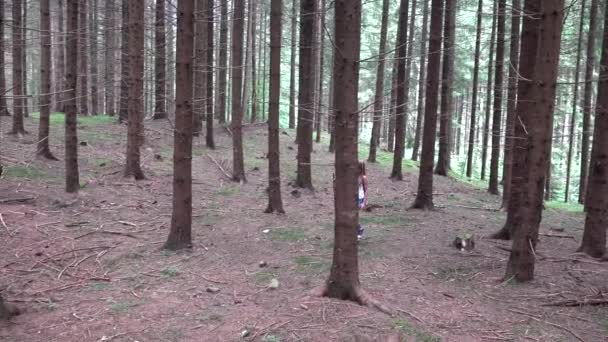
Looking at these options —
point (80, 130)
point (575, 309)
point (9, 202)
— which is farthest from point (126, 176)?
point (575, 309)

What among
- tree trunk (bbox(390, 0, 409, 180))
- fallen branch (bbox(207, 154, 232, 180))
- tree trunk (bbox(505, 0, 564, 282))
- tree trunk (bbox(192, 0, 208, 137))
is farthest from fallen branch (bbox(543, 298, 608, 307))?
fallen branch (bbox(207, 154, 232, 180))

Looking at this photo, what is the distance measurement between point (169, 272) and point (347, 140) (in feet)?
11.5

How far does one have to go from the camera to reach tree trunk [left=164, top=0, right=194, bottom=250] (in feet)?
22.9

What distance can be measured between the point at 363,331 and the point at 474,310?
1.66 metres

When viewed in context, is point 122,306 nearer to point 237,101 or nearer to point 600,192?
point 600,192

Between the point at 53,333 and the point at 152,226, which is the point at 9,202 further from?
the point at 53,333

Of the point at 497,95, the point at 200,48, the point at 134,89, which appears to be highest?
the point at 200,48

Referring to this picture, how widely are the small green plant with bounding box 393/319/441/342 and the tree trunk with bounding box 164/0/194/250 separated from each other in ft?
13.3

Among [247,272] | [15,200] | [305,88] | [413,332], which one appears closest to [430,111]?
[305,88]

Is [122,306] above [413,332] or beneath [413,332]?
beneath

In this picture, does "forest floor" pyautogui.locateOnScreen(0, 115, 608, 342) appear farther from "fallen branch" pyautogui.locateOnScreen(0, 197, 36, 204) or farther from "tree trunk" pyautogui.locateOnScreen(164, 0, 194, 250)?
"tree trunk" pyautogui.locateOnScreen(164, 0, 194, 250)

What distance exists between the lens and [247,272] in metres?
6.86

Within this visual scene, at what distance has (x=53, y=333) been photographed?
194 inches

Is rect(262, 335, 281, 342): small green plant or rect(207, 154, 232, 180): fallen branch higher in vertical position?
rect(207, 154, 232, 180): fallen branch
